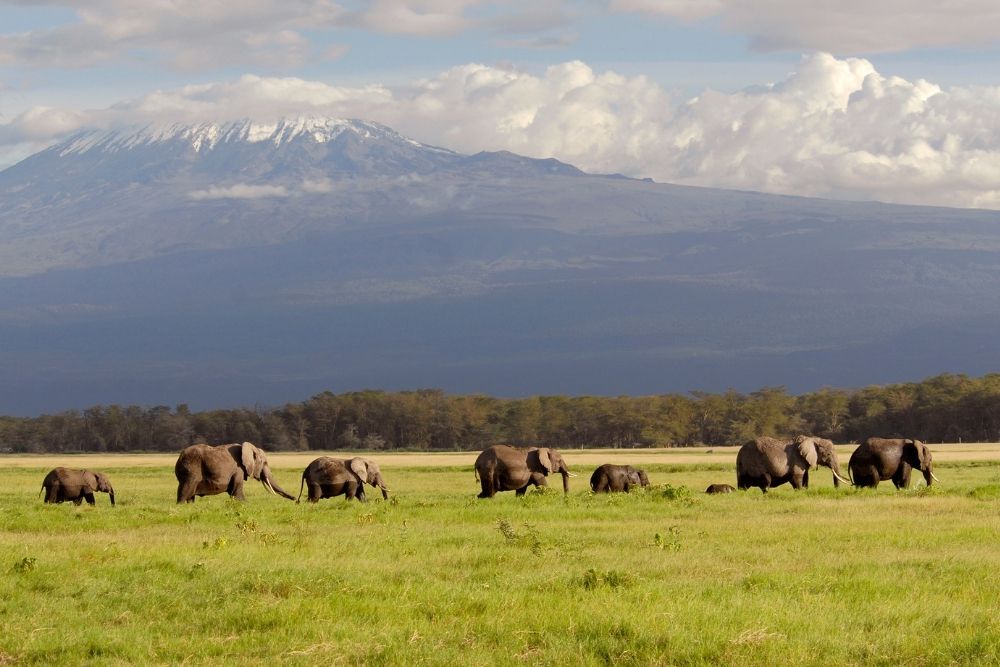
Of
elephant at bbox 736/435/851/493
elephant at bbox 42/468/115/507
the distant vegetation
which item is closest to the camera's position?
elephant at bbox 736/435/851/493

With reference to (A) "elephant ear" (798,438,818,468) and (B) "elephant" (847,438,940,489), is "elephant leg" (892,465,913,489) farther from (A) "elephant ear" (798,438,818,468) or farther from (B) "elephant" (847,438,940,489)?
(A) "elephant ear" (798,438,818,468)

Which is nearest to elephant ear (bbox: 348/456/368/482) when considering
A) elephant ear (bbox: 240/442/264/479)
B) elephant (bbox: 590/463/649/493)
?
elephant ear (bbox: 240/442/264/479)

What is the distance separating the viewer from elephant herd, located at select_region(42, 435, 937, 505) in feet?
109

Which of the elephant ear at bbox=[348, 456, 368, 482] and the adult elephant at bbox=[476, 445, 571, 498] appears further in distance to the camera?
the elephant ear at bbox=[348, 456, 368, 482]

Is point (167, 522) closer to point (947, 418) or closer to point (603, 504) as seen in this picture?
point (603, 504)

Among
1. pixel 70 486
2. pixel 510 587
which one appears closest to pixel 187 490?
pixel 70 486

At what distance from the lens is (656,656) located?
43.5ft

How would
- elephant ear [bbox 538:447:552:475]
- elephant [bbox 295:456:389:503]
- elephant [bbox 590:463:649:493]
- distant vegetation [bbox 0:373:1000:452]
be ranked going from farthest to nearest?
1. distant vegetation [bbox 0:373:1000:452]
2. elephant [bbox 590:463:649:493]
3. elephant [bbox 295:456:389:503]
4. elephant ear [bbox 538:447:552:475]

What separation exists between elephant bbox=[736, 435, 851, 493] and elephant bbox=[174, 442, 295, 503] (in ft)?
35.4

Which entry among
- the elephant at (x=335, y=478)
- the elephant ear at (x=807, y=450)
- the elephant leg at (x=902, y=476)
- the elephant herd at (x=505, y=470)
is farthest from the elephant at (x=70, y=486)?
the elephant leg at (x=902, y=476)

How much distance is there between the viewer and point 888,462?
35219mm

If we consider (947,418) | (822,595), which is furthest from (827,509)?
(947,418)

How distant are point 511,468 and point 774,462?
6.22 m

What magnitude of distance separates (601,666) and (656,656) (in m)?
0.53
